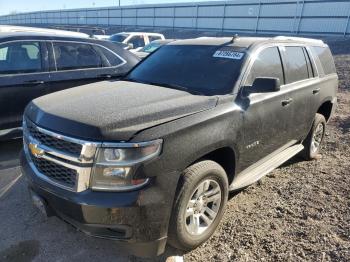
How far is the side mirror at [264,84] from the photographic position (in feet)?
11.4

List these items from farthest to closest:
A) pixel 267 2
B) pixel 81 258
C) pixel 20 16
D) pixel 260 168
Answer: pixel 20 16
pixel 267 2
pixel 260 168
pixel 81 258

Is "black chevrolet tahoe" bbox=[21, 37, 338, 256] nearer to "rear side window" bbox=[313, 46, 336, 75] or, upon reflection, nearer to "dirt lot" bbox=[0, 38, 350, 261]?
"dirt lot" bbox=[0, 38, 350, 261]

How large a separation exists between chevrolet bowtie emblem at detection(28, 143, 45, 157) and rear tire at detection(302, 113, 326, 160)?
387 cm

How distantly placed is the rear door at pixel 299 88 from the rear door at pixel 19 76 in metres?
3.52

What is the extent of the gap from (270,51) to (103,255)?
2.90 meters

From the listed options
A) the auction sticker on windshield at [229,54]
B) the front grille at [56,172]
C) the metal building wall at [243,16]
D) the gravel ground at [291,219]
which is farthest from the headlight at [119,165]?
the metal building wall at [243,16]

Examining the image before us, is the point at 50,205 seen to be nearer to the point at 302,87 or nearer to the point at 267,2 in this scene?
the point at 302,87

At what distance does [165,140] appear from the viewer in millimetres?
2695

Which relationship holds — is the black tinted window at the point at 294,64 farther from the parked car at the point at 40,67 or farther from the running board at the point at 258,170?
the parked car at the point at 40,67

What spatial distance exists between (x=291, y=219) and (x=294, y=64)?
2011mm

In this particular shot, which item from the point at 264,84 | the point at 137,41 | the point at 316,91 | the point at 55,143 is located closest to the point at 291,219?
the point at 264,84

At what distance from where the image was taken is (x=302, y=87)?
15.3 feet

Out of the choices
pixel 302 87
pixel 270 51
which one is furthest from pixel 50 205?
pixel 302 87

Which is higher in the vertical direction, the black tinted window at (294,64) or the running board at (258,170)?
the black tinted window at (294,64)
